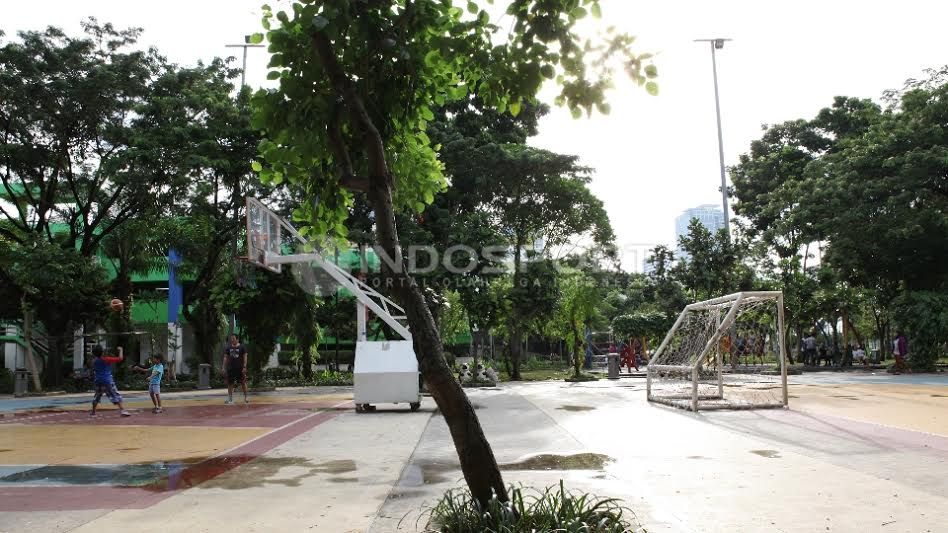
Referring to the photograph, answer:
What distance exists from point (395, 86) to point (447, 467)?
163 inches

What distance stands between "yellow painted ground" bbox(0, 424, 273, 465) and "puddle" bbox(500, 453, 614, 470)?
398cm

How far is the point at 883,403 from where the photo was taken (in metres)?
13.1

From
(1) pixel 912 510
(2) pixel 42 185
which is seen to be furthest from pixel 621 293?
(1) pixel 912 510

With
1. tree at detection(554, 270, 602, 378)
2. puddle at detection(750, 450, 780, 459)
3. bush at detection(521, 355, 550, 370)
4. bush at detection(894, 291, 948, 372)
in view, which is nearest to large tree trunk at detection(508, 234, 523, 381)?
tree at detection(554, 270, 602, 378)

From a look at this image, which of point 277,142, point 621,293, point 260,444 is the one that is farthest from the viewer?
point 621,293

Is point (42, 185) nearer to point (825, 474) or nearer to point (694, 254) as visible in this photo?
point (694, 254)

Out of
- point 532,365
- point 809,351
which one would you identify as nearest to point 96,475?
point 809,351

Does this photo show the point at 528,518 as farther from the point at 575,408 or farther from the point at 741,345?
the point at 741,345

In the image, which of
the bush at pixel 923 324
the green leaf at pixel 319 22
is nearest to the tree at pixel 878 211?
the bush at pixel 923 324

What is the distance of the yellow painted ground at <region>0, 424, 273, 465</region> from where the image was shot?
8.42 m

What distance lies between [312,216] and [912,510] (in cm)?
500

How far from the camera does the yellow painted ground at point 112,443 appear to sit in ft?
27.6

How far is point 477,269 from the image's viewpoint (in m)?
23.3

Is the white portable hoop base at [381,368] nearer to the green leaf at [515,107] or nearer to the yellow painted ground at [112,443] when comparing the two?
the yellow painted ground at [112,443]
